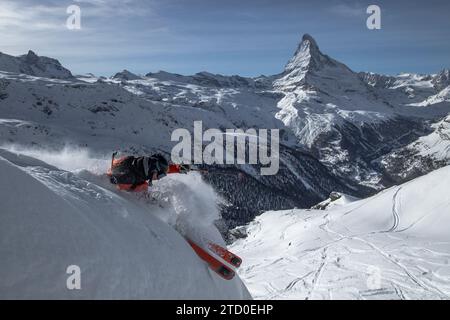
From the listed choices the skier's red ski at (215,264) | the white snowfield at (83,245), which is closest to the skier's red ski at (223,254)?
the skier's red ski at (215,264)

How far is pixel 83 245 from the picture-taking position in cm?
582

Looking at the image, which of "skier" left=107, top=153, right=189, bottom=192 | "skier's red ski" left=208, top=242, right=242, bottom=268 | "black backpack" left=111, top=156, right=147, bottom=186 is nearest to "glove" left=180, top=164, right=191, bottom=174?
"skier" left=107, top=153, right=189, bottom=192

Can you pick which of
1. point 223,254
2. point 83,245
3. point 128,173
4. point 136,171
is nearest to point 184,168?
point 136,171

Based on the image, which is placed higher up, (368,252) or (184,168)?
(184,168)

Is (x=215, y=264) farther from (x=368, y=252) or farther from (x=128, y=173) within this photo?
(x=368, y=252)

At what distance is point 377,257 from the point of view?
1364 inches

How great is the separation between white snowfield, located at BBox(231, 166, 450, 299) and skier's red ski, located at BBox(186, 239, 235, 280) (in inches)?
699

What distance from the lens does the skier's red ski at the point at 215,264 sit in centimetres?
941

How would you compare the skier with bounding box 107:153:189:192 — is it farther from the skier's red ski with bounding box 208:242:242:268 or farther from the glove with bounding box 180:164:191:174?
the skier's red ski with bounding box 208:242:242:268

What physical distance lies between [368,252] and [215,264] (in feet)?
101

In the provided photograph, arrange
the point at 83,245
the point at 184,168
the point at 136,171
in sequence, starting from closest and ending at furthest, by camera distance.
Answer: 1. the point at 83,245
2. the point at 136,171
3. the point at 184,168

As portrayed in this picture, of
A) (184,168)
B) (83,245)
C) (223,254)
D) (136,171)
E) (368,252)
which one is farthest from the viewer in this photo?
(368,252)
